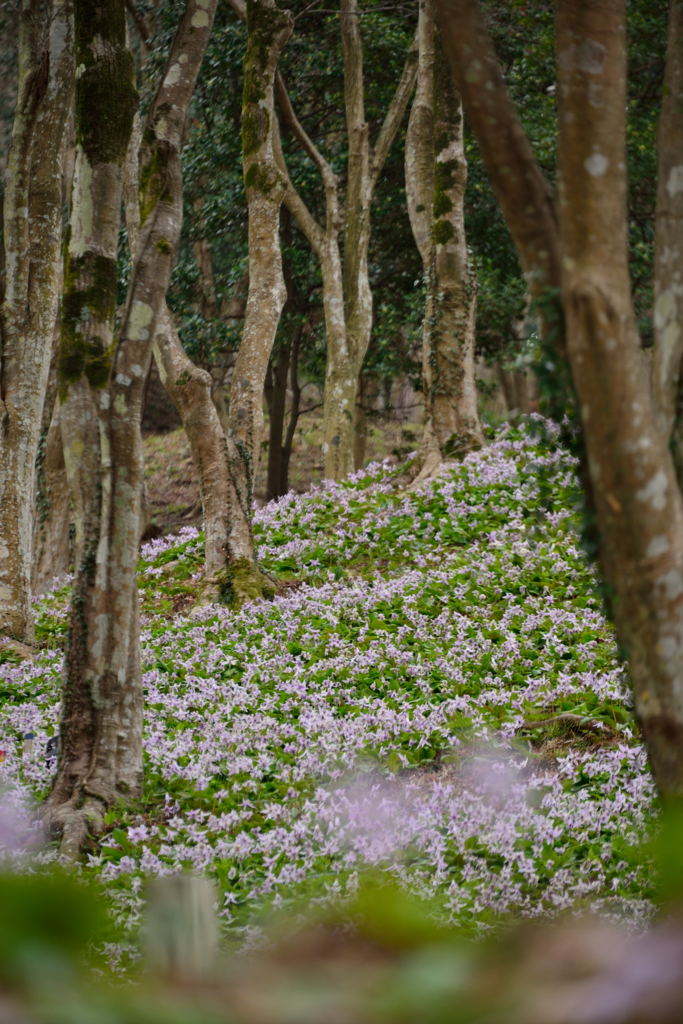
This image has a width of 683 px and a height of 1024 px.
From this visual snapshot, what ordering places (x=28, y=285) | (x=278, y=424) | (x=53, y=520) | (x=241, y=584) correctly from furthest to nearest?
(x=278, y=424), (x=53, y=520), (x=241, y=584), (x=28, y=285)

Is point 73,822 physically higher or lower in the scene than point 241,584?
lower

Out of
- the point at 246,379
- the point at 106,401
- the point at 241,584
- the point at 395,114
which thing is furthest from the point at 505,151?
the point at 395,114

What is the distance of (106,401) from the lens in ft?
23.2

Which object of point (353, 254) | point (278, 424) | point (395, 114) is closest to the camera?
point (353, 254)

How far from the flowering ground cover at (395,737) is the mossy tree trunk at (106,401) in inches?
17.2

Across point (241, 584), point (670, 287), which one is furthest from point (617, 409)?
point (241, 584)

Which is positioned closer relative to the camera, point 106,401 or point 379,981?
A: point 379,981

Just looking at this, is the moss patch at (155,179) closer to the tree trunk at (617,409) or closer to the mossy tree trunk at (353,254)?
the tree trunk at (617,409)

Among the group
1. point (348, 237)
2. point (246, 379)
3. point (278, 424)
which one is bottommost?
point (246, 379)

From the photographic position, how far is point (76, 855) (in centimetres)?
604

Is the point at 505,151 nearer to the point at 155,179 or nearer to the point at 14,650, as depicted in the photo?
the point at 155,179

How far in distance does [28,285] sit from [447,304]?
7.72 m

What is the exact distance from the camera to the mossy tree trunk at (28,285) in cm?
1214

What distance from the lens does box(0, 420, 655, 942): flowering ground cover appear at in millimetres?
5648
